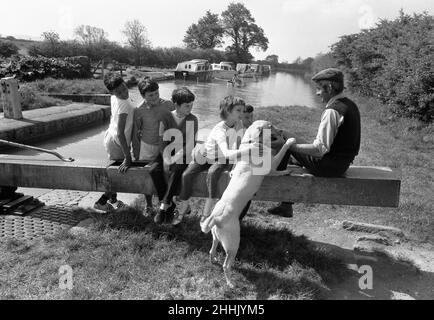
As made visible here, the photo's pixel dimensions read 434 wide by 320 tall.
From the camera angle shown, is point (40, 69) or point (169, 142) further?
point (40, 69)

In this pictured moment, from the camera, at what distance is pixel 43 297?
2984mm

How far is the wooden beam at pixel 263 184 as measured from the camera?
3.75 m

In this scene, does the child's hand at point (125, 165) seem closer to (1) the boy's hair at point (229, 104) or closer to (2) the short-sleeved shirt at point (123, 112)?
(2) the short-sleeved shirt at point (123, 112)

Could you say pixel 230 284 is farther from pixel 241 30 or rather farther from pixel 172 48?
pixel 241 30

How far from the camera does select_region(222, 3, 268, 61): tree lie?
3081 inches

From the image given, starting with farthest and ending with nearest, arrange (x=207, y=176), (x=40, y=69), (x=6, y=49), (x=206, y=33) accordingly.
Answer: (x=206, y=33) < (x=6, y=49) < (x=40, y=69) < (x=207, y=176)

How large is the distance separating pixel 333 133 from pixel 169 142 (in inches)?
64.5

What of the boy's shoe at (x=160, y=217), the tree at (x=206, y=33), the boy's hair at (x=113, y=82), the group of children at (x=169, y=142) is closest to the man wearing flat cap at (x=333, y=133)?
the group of children at (x=169, y=142)

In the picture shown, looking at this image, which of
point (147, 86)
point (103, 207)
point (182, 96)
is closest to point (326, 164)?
point (182, 96)

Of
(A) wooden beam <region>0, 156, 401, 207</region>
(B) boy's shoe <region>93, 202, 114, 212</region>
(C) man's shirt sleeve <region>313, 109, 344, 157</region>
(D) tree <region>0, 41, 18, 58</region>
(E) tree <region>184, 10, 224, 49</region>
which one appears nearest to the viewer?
(C) man's shirt sleeve <region>313, 109, 344, 157</region>

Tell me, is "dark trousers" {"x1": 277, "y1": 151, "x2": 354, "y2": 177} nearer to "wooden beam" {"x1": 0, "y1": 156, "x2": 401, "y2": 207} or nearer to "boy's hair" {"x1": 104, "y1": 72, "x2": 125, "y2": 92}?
"wooden beam" {"x1": 0, "y1": 156, "x2": 401, "y2": 207}

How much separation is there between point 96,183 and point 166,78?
36.3 metres

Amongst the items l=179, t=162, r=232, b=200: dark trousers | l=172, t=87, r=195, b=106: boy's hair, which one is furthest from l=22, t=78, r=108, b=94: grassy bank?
l=179, t=162, r=232, b=200: dark trousers

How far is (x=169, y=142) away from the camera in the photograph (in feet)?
13.4
